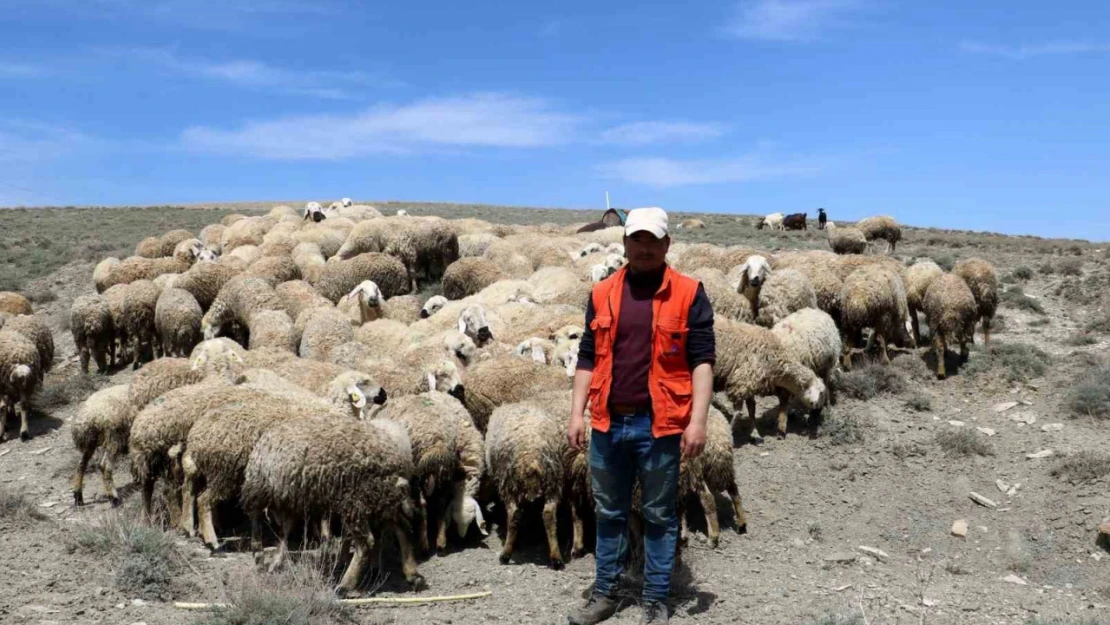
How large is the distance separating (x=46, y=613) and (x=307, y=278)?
37.7ft

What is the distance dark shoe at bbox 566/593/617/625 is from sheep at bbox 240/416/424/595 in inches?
55.9

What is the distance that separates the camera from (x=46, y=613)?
5.34 meters

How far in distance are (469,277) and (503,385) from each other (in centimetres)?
688


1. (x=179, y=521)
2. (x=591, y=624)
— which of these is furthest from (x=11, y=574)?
(x=591, y=624)

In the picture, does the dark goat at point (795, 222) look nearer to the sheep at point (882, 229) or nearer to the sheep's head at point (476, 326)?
the sheep at point (882, 229)

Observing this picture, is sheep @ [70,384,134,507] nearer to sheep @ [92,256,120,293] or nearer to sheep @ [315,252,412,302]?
sheep @ [315,252,412,302]

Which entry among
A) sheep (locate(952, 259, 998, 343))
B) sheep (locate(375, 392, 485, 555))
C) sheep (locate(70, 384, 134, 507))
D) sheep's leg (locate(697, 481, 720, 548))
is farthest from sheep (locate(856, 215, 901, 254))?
sheep (locate(70, 384, 134, 507))

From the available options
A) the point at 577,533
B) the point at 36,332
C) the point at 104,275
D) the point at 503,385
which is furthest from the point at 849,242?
the point at 36,332

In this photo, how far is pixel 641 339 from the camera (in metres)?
5.07

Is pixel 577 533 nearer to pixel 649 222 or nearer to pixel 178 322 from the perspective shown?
pixel 649 222

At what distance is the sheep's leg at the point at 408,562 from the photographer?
20.7 ft

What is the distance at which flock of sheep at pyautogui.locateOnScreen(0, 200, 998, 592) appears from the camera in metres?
6.44

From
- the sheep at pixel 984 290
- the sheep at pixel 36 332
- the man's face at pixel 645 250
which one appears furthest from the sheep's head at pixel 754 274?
the sheep at pixel 36 332

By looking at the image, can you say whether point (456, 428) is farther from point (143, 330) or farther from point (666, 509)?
point (143, 330)
